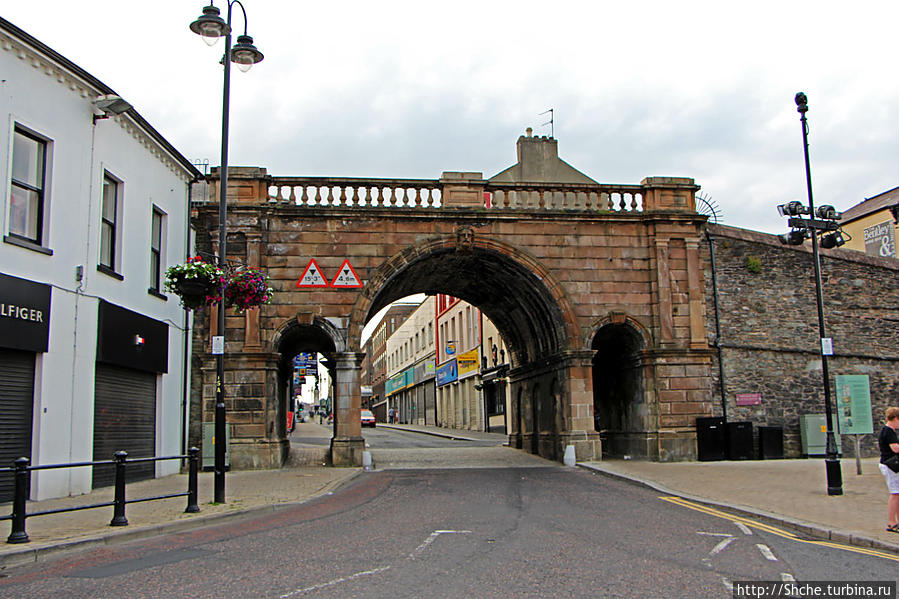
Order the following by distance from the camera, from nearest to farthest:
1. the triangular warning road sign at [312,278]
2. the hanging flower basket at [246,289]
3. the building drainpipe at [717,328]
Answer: the hanging flower basket at [246,289], the triangular warning road sign at [312,278], the building drainpipe at [717,328]

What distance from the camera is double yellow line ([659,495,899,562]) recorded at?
8.07 m

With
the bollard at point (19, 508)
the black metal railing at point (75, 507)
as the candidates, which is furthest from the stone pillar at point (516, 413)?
the bollard at point (19, 508)

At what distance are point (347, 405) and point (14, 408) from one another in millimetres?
8456

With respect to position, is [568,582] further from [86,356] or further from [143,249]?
[143,249]

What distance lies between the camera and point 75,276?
13.6 meters

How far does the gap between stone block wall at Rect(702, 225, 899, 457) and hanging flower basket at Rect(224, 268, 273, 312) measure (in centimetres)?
1265

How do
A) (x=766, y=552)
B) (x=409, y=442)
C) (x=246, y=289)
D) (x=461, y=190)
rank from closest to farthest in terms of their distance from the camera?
(x=766, y=552) → (x=246, y=289) → (x=461, y=190) → (x=409, y=442)

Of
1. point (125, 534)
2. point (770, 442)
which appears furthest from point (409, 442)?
point (125, 534)

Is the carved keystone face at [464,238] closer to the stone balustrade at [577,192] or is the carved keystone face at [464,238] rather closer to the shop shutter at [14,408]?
the stone balustrade at [577,192]

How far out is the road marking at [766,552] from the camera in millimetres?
7554

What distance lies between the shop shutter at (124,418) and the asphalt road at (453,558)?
16.6 feet

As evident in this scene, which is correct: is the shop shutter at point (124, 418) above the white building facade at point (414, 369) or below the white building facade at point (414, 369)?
below

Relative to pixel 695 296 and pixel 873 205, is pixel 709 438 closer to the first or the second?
pixel 695 296

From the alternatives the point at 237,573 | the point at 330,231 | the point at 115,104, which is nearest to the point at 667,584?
the point at 237,573
